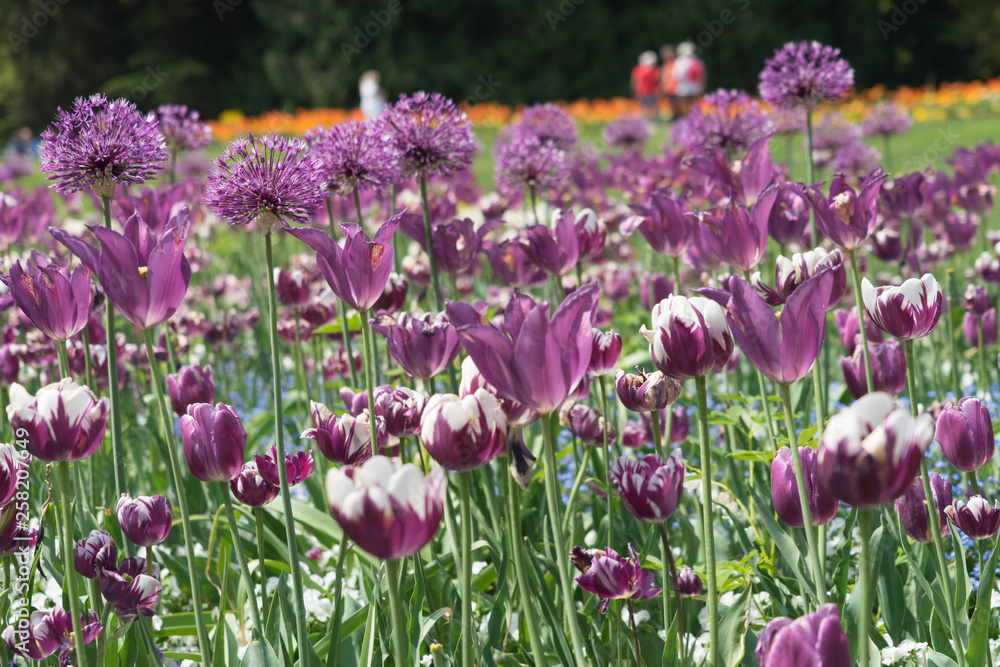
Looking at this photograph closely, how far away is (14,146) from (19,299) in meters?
13.2

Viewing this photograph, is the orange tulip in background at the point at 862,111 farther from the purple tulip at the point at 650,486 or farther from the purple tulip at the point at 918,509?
the purple tulip at the point at 650,486

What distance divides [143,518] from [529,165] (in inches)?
70.1

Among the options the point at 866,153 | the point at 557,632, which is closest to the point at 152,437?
the point at 557,632

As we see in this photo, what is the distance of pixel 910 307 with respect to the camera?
136cm

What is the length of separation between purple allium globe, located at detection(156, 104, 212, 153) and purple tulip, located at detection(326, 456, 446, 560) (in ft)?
8.09

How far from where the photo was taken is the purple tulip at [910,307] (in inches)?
53.6

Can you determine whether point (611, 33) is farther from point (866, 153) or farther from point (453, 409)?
point (453, 409)

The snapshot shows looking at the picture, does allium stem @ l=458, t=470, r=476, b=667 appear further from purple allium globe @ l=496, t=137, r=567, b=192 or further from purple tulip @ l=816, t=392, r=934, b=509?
purple allium globe @ l=496, t=137, r=567, b=192

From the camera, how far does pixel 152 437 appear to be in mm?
2801

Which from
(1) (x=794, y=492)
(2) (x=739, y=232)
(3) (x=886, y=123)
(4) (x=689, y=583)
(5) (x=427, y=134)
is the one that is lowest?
(4) (x=689, y=583)

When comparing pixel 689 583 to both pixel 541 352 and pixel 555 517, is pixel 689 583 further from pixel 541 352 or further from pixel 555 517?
pixel 541 352

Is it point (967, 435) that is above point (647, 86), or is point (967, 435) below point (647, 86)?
below

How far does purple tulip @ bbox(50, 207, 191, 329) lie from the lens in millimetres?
1255

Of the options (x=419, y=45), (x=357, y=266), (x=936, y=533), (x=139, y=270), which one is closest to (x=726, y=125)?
(x=936, y=533)
